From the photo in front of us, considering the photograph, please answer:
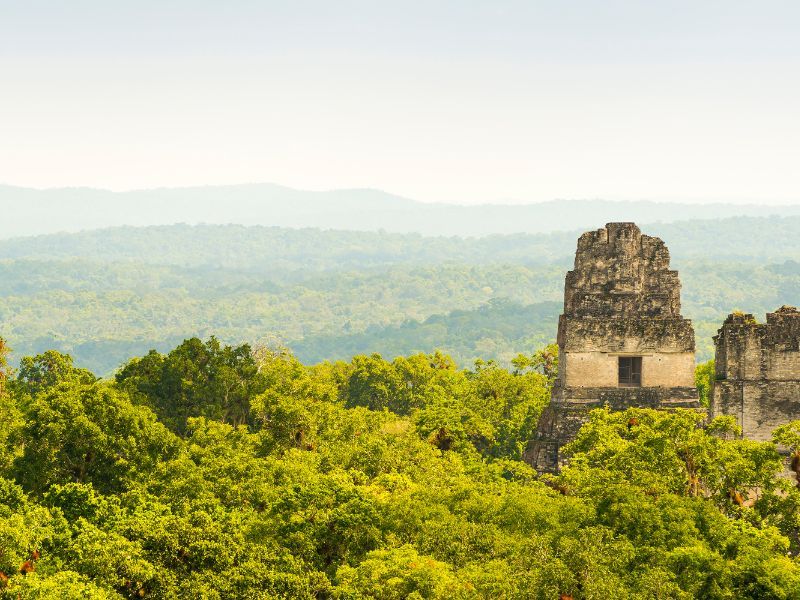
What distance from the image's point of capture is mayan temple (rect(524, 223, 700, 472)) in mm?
46500

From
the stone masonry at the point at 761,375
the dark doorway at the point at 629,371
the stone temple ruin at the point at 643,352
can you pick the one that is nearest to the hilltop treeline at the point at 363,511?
the stone masonry at the point at 761,375

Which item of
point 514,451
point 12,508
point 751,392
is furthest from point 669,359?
point 12,508

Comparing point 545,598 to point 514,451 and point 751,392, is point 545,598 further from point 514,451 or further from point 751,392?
point 514,451

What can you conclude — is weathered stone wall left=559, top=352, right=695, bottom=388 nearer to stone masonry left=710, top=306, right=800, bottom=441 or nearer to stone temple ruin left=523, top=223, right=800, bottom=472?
stone temple ruin left=523, top=223, right=800, bottom=472

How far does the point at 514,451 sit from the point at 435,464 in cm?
1517

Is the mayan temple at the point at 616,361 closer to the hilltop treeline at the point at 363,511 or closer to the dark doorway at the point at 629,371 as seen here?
the dark doorway at the point at 629,371

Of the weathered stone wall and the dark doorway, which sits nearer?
the weathered stone wall

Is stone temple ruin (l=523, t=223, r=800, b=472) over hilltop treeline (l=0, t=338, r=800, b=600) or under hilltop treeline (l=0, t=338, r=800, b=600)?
over

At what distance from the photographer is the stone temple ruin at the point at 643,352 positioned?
45375mm

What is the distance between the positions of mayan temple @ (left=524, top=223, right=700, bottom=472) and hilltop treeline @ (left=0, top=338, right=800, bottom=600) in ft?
8.16

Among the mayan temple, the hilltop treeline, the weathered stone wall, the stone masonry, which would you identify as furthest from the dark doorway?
the hilltop treeline

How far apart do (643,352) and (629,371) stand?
93 cm

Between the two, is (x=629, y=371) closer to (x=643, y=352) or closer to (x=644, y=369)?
(x=644, y=369)

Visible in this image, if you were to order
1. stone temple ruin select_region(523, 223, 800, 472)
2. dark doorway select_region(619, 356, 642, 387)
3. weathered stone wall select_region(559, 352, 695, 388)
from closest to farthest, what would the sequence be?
1. stone temple ruin select_region(523, 223, 800, 472)
2. weathered stone wall select_region(559, 352, 695, 388)
3. dark doorway select_region(619, 356, 642, 387)
